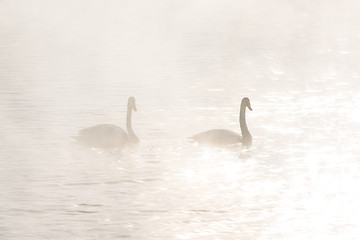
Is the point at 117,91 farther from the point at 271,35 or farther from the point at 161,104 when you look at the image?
the point at 271,35

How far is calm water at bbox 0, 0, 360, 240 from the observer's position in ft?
59.0

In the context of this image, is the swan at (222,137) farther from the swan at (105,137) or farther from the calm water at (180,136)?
the swan at (105,137)

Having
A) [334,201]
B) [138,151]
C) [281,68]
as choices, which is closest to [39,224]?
[334,201]

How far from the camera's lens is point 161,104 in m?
29.0

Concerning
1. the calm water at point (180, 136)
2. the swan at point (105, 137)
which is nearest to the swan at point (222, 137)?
the calm water at point (180, 136)

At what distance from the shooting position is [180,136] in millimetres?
24906

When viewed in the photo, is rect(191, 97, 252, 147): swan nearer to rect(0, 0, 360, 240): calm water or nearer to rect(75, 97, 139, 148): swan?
rect(0, 0, 360, 240): calm water

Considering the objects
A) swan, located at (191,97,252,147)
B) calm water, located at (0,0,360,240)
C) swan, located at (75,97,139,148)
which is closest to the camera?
calm water, located at (0,0,360,240)

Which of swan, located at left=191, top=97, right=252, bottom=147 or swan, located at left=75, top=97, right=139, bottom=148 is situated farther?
swan, located at left=191, top=97, right=252, bottom=147

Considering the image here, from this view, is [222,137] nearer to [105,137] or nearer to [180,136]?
[180,136]

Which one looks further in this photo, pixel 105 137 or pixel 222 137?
pixel 222 137

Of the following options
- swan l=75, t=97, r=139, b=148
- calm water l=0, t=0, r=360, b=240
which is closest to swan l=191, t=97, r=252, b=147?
calm water l=0, t=0, r=360, b=240

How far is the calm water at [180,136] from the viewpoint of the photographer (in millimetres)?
17969

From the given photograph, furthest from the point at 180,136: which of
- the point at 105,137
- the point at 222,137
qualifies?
the point at 105,137
